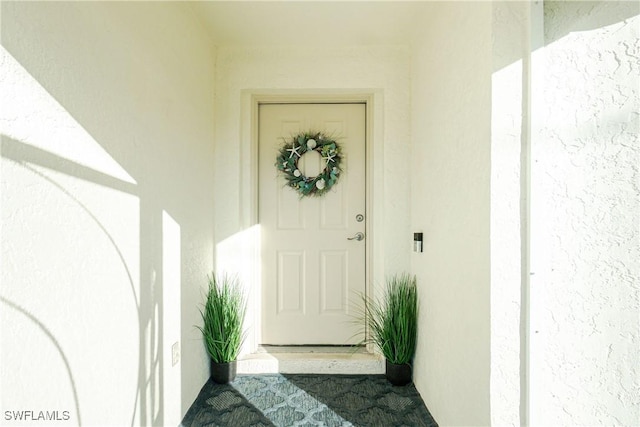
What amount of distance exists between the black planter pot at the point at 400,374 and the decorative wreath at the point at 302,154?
4.26 ft

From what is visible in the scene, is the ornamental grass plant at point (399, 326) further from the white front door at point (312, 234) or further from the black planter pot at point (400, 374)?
the white front door at point (312, 234)

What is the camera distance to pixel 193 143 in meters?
2.28

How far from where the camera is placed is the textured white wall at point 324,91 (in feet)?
8.78

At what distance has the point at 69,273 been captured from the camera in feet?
3.88

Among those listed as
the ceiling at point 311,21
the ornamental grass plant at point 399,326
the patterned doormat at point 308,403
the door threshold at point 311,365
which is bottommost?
the patterned doormat at point 308,403

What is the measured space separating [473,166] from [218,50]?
6.50 feet

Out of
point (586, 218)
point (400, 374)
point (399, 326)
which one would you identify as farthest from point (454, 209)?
point (400, 374)

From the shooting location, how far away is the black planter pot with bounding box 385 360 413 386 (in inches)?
96.7

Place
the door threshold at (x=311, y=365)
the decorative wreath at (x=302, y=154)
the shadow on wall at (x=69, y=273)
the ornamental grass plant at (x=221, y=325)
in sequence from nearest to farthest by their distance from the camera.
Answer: the shadow on wall at (x=69, y=273) < the ornamental grass plant at (x=221, y=325) < the door threshold at (x=311, y=365) < the decorative wreath at (x=302, y=154)

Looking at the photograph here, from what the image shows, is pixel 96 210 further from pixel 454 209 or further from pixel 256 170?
pixel 256 170

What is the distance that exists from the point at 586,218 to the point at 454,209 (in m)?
0.55

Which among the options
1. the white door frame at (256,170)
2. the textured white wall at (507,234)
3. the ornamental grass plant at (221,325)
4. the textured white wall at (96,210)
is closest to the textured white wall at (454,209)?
the textured white wall at (507,234)

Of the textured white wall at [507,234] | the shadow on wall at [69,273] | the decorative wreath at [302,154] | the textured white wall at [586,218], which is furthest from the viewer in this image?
the decorative wreath at [302,154]

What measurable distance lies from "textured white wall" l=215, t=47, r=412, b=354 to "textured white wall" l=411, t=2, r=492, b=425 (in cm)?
21
